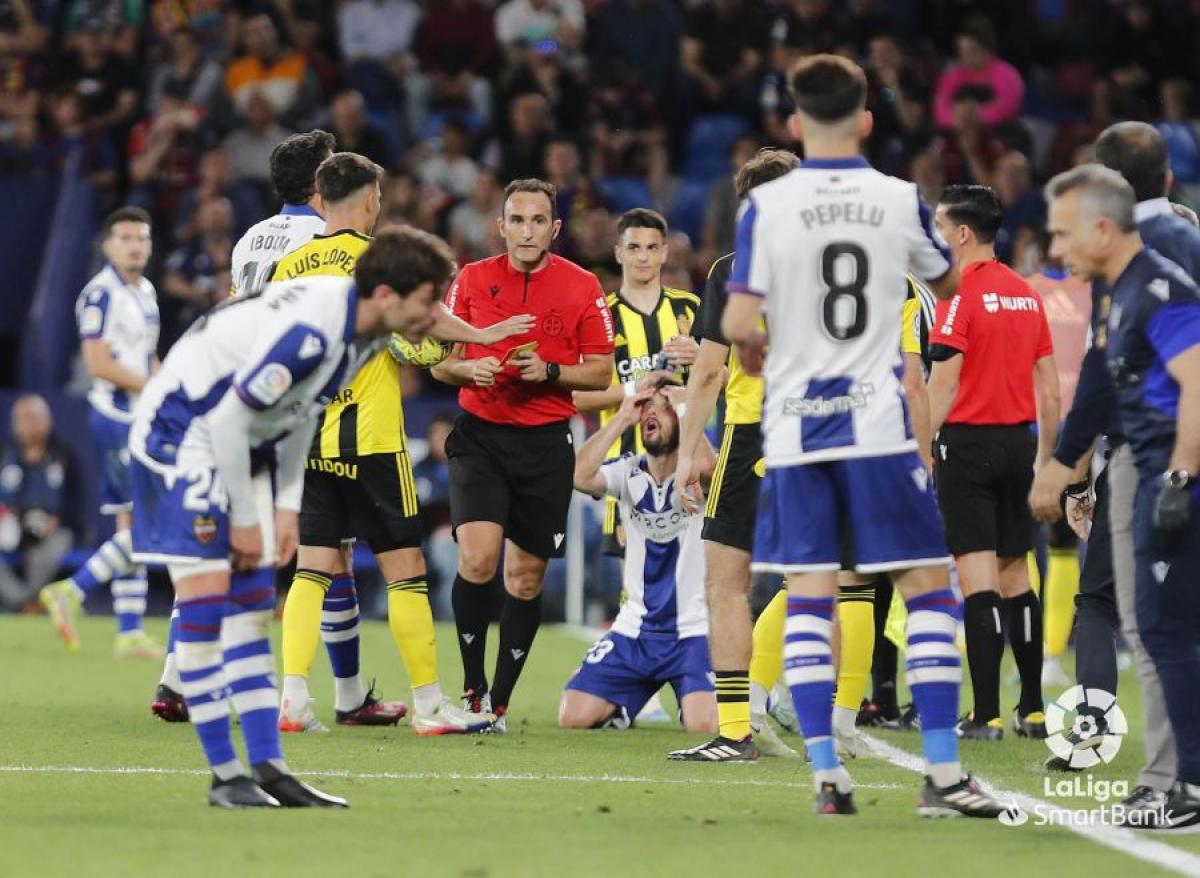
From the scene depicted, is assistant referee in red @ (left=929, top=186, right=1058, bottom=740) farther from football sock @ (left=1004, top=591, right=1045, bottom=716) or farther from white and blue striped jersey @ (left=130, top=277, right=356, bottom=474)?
white and blue striped jersey @ (left=130, top=277, right=356, bottom=474)

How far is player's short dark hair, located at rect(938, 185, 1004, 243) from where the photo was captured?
9.75 m

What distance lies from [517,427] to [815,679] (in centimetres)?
356

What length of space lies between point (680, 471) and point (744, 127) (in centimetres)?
1277

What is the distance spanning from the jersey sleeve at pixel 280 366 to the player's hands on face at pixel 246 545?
0.44 meters

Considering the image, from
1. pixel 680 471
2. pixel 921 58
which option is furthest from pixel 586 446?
pixel 921 58

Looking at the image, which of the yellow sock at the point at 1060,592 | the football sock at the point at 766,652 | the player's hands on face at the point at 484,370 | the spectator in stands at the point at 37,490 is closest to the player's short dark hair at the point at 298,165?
the player's hands on face at the point at 484,370

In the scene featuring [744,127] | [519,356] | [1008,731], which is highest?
[744,127]

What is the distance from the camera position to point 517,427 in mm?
10078

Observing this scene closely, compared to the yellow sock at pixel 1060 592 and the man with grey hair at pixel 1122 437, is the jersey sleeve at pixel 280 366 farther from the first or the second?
the yellow sock at pixel 1060 592

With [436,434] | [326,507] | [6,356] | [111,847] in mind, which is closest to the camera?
[111,847]

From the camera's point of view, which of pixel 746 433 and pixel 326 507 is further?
pixel 326 507

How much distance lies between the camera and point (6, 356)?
65.2ft

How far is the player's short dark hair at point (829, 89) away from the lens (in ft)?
22.1

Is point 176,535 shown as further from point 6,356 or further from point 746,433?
point 6,356
